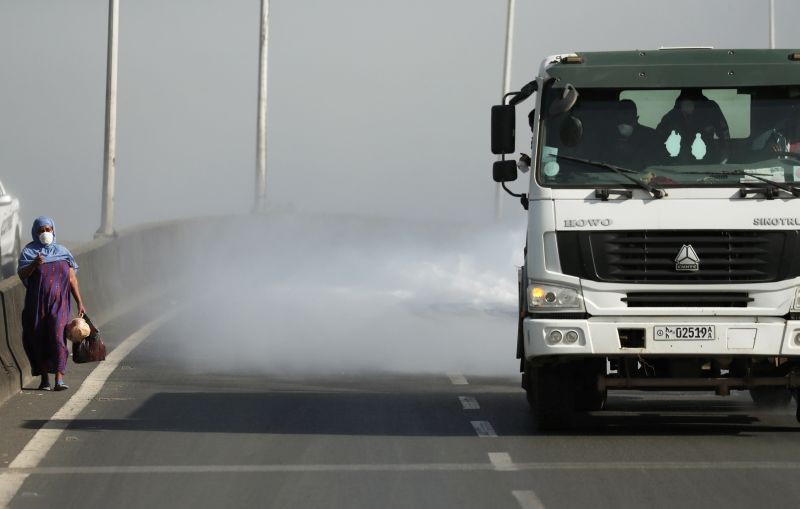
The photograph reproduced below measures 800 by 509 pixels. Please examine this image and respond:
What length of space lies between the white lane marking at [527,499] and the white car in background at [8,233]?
54.1 ft

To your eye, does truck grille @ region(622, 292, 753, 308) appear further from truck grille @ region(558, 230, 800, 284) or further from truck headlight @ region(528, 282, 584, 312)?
truck headlight @ region(528, 282, 584, 312)

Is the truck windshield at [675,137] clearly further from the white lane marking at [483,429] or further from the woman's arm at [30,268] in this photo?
the woman's arm at [30,268]

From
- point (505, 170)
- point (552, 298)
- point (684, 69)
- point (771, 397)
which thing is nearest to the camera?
point (552, 298)

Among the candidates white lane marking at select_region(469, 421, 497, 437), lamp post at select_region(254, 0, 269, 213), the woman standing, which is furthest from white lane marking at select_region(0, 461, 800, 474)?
lamp post at select_region(254, 0, 269, 213)

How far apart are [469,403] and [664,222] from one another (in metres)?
3.34

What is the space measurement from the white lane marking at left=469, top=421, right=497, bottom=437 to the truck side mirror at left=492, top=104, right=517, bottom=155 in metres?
2.02

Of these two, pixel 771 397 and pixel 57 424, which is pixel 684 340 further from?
pixel 57 424

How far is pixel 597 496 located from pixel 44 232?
292 inches

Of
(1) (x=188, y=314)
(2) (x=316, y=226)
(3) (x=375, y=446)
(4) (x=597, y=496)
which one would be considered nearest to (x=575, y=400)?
(3) (x=375, y=446)

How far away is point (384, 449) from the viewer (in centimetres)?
1226

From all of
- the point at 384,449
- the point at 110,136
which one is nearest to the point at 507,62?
the point at 110,136

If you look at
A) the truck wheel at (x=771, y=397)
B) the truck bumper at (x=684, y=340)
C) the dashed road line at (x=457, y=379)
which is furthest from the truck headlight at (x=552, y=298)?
the dashed road line at (x=457, y=379)

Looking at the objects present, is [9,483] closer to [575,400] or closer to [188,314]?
[575,400]

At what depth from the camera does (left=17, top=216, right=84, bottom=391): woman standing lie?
16.0 m
